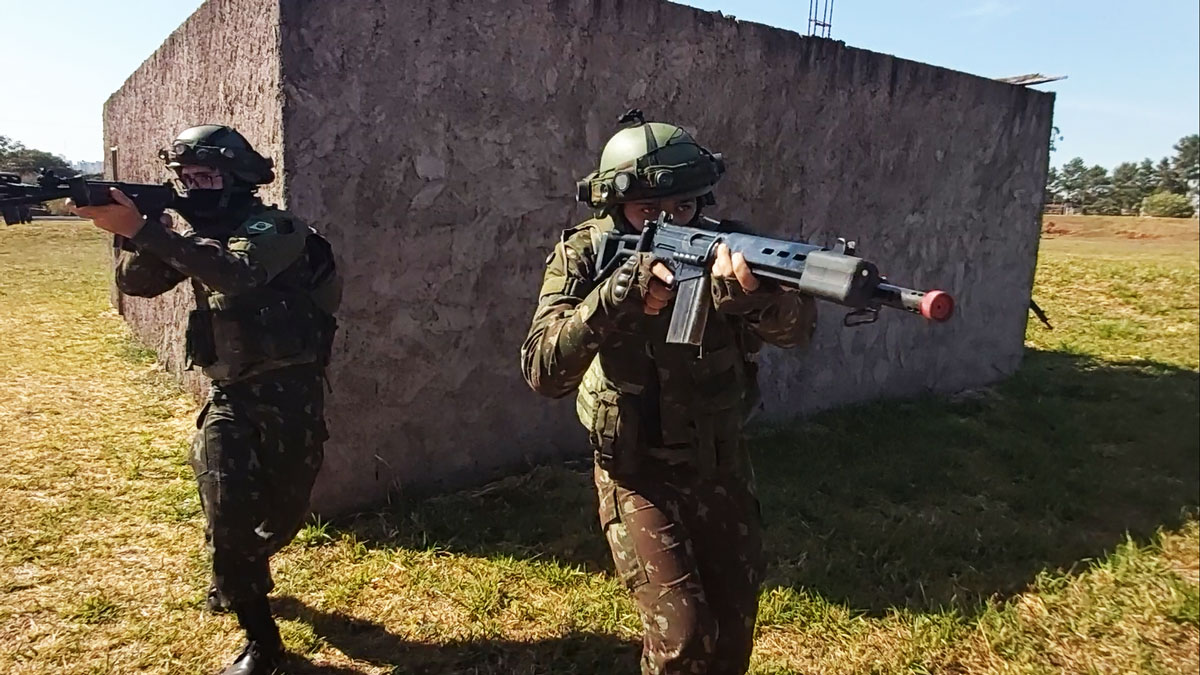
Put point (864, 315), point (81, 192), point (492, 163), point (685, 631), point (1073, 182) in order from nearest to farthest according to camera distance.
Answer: point (864, 315) → point (685, 631) → point (81, 192) → point (492, 163) → point (1073, 182)

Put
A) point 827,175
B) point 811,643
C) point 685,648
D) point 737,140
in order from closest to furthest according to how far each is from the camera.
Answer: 1. point 685,648
2. point 811,643
3. point 737,140
4. point 827,175

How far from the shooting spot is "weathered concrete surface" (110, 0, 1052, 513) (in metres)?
4.34

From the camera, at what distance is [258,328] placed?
317cm

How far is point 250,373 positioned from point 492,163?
205 cm

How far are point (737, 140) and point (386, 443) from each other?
3.14 metres

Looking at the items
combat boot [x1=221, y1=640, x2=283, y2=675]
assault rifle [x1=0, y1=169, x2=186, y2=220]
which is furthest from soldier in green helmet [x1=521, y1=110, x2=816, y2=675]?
assault rifle [x1=0, y1=169, x2=186, y2=220]

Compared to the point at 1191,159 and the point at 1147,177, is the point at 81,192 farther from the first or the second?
the point at 1147,177

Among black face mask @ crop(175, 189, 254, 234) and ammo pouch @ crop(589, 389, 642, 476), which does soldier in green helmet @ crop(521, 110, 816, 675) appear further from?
black face mask @ crop(175, 189, 254, 234)

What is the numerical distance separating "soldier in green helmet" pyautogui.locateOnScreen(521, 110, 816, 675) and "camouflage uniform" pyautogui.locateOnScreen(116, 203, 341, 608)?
112cm

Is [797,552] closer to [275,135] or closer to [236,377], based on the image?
[236,377]

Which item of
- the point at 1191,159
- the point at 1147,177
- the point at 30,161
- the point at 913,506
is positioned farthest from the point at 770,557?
the point at 30,161

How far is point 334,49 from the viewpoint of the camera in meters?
4.20

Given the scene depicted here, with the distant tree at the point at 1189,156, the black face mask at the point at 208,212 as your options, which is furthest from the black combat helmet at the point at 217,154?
the distant tree at the point at 1189,156

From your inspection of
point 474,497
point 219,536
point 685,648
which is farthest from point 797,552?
point 219,536
